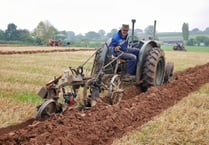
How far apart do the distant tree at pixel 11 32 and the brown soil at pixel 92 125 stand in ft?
234

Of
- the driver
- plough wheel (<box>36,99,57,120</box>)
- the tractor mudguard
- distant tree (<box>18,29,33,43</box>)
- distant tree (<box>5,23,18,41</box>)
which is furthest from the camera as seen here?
distant tree (<box>5,23,18,41</box>)

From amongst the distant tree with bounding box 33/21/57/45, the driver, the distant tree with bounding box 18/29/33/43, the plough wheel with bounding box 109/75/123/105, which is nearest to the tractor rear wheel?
the driver

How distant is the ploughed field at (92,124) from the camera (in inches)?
201

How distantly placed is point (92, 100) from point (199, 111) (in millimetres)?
1956

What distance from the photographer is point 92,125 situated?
18.7 feet

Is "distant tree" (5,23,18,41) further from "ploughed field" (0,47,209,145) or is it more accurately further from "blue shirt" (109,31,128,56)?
"ploughed field" (0,47,209,145)

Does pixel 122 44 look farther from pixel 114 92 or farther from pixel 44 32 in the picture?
pixel 44 32

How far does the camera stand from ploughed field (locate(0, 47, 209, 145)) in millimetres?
5105

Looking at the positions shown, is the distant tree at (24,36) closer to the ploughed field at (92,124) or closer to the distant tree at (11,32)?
the distant tree at (11,32)

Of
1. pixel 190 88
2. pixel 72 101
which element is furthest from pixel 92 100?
pixel 190 88

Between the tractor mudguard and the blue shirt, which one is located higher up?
the blue shirt

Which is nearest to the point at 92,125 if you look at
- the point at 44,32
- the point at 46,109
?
the point at 46,109

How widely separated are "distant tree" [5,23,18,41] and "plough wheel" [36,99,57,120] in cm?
7230

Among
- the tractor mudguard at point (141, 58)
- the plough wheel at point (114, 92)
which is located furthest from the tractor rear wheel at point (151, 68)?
the plough wheel at point (114, 92)
